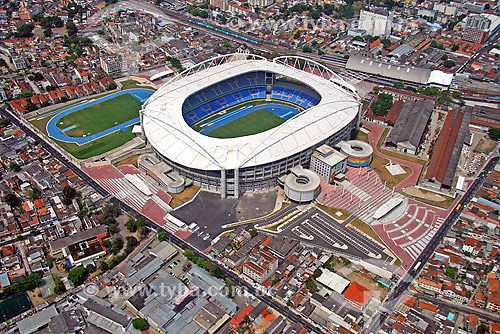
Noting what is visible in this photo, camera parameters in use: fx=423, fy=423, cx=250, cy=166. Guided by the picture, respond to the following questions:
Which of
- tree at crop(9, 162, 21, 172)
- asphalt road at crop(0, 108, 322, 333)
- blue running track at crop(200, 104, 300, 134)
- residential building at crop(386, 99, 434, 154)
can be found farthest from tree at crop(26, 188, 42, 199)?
residential building at crop(386, 99, 434, 154)

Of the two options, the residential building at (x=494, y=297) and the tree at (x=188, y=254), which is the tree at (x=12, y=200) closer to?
the tree at (x=188, y=254)

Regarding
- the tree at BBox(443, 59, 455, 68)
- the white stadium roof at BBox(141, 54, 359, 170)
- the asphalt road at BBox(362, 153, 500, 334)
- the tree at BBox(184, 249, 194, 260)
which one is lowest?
the asphalt road at BBox(362, 153, 500, 334)

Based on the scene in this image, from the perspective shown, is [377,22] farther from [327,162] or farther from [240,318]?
[240,318]

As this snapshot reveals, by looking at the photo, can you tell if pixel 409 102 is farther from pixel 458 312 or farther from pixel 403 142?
pixel 458 312

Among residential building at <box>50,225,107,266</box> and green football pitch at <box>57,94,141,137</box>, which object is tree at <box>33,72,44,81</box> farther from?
residential building at <box>50,225,107,266</box>

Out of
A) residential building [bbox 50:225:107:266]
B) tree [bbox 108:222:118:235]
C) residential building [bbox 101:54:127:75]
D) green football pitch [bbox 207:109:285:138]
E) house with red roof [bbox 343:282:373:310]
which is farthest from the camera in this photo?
residential building [bbox 101:54:127:75]

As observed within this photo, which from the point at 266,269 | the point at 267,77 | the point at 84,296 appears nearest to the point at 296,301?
the point at 266,269

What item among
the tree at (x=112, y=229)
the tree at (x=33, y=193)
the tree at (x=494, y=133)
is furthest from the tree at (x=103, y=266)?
the tree at (x=494, y=133)
